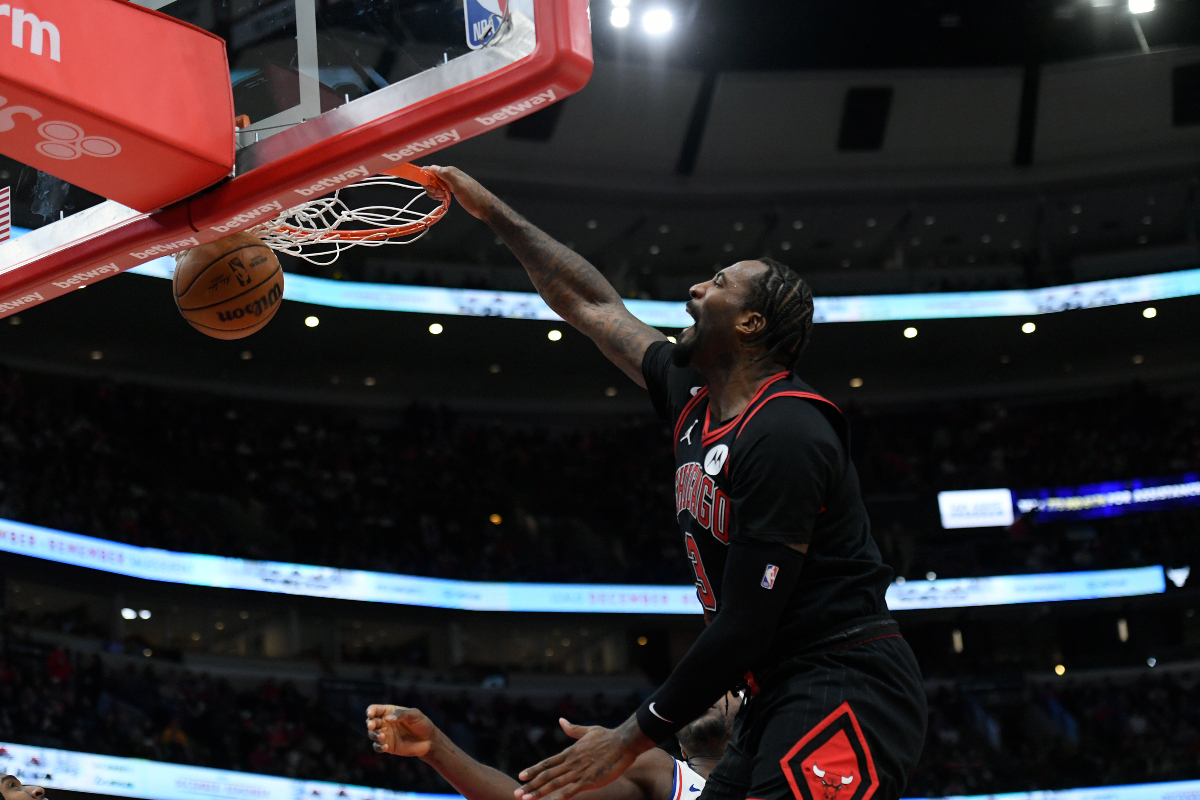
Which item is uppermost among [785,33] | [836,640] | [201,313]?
[785,33]

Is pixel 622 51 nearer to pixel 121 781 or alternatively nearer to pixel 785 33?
pixel 785 33

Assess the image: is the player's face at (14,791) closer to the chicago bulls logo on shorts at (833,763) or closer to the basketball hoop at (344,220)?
the basketball hoop at (344,220)

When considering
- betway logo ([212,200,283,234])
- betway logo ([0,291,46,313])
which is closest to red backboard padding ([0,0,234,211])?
betway logo ([212,200,283,234])

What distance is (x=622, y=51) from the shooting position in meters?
16.0

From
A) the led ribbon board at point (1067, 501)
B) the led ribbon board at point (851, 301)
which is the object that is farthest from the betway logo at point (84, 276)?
the led ribbon board at point (1067, 501)

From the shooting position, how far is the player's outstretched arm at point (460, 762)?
89.6 inches

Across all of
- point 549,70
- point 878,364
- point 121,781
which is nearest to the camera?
point 549,70

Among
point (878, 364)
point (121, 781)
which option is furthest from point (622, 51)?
point (121, 781)

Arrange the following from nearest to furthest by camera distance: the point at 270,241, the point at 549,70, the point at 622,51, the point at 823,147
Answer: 1. the point at 549,70
2. the point at 270,241
3. the point at 622,51
4. the point at 823,147

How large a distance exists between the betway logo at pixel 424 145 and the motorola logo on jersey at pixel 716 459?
1.07 metres

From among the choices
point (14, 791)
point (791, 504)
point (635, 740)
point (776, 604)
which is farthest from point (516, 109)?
point (14, 791)

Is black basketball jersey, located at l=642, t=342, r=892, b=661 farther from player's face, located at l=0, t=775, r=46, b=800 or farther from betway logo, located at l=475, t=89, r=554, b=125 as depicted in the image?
player's face, located at l=0, t=775, r=46, b=800

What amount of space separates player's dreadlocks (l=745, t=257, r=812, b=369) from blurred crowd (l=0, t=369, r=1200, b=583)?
13.6m

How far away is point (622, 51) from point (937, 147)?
5188mm
